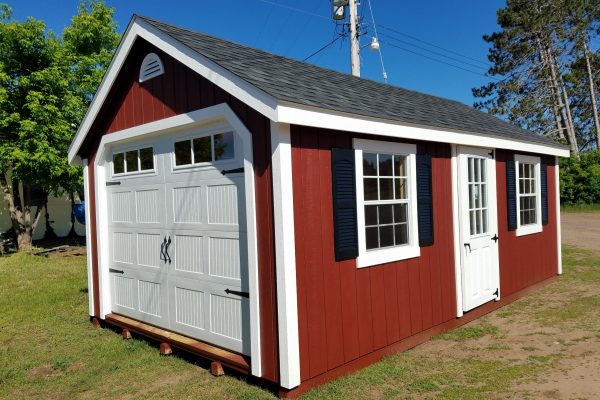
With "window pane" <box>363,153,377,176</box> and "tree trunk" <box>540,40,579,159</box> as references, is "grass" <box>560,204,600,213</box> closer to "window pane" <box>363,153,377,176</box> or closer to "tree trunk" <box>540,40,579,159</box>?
"tree trunk" <box>540,40,579,159</box>

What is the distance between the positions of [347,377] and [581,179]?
2236cm

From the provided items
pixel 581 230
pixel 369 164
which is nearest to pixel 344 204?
pixel 369 164

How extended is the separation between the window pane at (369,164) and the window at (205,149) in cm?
133

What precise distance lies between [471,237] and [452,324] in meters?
1.19

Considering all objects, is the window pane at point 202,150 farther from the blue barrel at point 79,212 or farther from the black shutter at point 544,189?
the blue barrel at point 79,212

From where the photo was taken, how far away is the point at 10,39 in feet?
41.2

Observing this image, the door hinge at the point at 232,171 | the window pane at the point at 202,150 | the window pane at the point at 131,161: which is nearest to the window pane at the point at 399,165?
the door hinge at the point at 232,171

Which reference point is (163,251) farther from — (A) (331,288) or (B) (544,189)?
(B) (544,189)

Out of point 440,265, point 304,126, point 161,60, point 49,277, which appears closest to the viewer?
point 304,126

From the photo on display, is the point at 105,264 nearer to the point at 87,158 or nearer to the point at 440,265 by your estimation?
the point at 87,158

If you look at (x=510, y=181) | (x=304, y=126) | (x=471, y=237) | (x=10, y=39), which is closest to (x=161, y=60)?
(x=304, y=126)

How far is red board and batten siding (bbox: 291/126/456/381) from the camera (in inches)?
161

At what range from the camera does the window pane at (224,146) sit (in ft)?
15.0

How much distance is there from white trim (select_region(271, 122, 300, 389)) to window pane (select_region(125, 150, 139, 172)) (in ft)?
8.94
